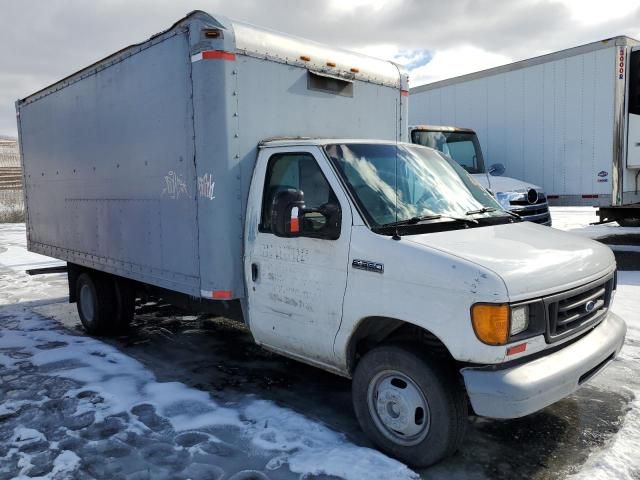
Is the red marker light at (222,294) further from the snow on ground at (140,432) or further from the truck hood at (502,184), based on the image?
the truck hood at (502,184)

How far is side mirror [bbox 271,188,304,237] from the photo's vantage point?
3.72 metres

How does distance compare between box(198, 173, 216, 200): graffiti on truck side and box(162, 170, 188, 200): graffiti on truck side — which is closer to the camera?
box(198, 173, 216, 200): graffiti on truck side

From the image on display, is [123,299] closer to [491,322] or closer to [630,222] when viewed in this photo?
[491,322]

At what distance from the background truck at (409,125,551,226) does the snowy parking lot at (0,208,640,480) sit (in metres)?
Result: 3.95

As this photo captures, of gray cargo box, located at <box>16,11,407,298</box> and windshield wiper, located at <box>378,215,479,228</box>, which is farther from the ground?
gray cargo box, located at <box>16,11,407,298</box>

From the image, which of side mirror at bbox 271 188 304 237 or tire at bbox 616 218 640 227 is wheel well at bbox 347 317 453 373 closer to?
side mirror at bbox 271 188 304 237

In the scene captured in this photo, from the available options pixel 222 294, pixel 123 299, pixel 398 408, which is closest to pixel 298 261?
pixel 222 294

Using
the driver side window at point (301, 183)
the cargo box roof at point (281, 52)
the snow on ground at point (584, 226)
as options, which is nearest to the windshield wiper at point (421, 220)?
the driver side window at point (301, 183)

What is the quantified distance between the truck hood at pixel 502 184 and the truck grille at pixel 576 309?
6.51 metres

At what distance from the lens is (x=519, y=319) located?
3139 millimetres

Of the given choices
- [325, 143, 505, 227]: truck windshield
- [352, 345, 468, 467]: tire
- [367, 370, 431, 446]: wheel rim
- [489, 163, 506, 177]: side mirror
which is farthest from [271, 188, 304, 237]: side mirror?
[489, 163, 506, 177]: side mirror

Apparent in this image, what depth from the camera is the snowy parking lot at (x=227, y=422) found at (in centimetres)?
351

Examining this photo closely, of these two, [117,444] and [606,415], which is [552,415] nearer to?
[606,415]

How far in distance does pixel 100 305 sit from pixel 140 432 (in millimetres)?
2966
